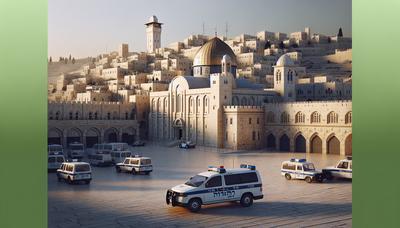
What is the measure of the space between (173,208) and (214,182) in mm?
1002

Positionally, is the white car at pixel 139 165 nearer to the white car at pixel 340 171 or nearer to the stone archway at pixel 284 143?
the white car at pixel 340 171

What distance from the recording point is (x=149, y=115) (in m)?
32.7

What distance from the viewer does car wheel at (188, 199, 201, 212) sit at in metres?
9.12

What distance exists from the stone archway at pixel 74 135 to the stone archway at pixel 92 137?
0.49 metres

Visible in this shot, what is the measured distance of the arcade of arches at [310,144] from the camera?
22.1 m

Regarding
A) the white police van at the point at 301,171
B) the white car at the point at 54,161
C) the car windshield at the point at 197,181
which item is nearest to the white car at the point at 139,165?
the white car at the point at 54,161

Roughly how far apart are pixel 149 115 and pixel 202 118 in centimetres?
630

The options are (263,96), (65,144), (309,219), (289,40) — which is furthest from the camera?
(289,40)
